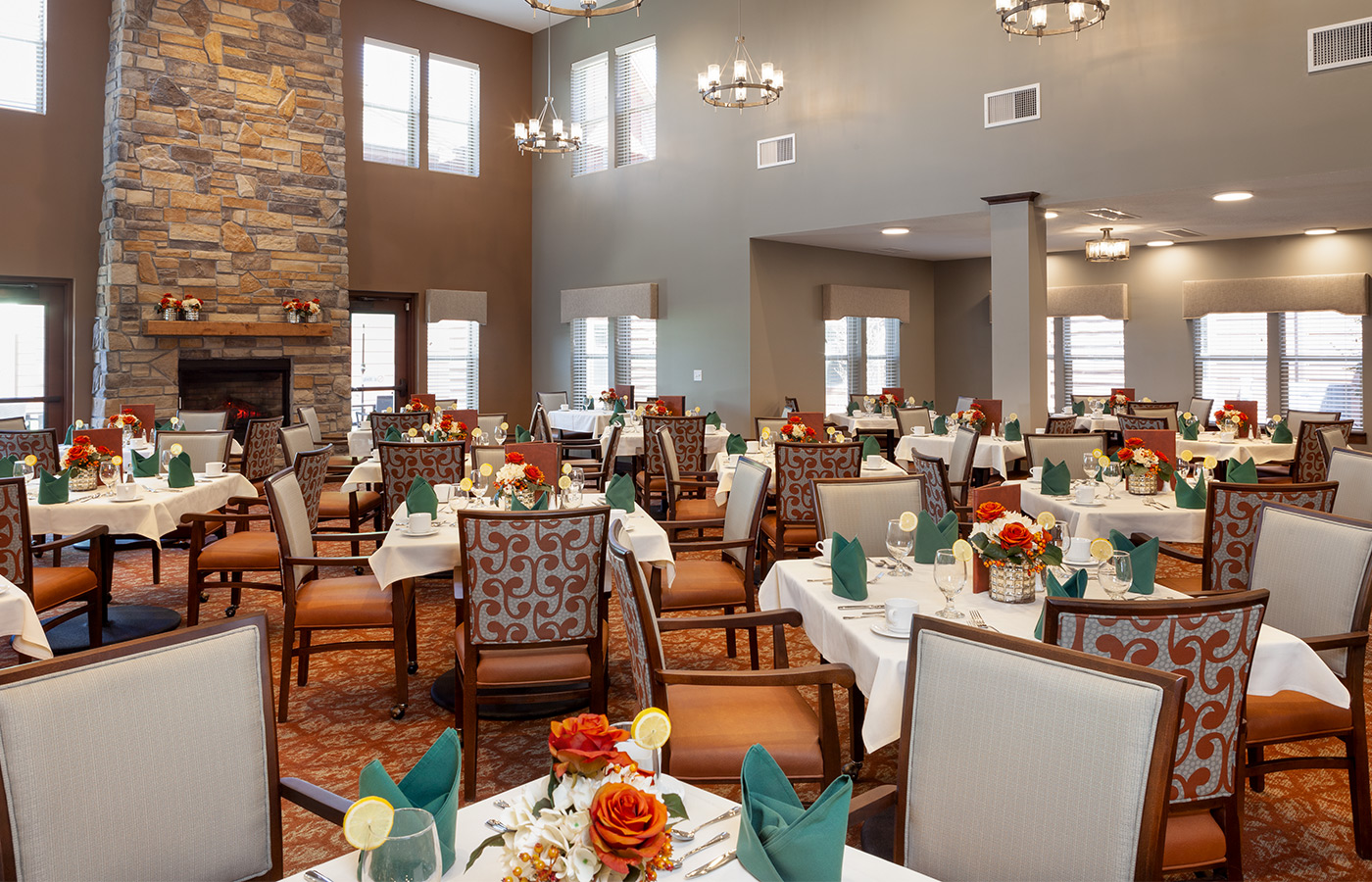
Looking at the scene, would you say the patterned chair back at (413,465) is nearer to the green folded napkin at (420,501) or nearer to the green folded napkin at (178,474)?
the green folded napkin at (178,474)

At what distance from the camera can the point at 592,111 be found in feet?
41.2

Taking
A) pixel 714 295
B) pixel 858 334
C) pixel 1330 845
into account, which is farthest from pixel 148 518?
pixel 858 334

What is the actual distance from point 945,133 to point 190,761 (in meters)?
8.83

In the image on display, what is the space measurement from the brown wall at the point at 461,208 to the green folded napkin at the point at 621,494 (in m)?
8.50

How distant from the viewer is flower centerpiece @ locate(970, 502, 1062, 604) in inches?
105

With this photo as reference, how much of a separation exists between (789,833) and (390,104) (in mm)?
12280

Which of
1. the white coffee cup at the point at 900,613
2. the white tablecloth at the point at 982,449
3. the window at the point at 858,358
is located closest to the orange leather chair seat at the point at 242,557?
the white coffee cup at the point at 900,613

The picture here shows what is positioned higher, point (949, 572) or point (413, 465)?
point (413, 465)

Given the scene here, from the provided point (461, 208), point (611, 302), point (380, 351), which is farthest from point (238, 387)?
point (611, 302)

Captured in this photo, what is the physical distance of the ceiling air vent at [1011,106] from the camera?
8.42 meters

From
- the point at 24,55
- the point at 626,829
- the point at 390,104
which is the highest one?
the point at 390,104

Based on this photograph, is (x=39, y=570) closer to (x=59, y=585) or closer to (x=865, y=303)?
(x=59, y=585)

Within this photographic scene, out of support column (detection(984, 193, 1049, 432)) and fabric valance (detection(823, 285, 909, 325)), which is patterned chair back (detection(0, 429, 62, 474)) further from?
fabric valance (detection(823, 285, 909, 325))

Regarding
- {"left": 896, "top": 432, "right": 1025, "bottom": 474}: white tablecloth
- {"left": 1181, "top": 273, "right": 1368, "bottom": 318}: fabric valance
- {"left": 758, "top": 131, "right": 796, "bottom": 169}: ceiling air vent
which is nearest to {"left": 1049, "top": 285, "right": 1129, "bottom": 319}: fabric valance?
{"left": 1181, "top": 273, "right": 1368, "bottom": 318}: fabric valance
